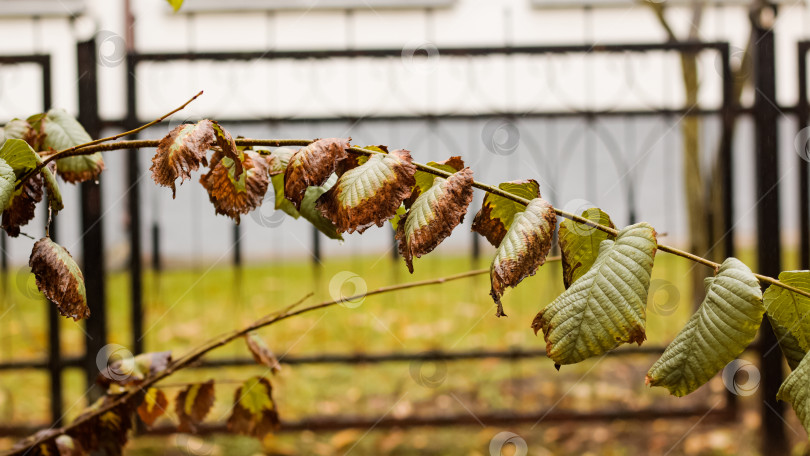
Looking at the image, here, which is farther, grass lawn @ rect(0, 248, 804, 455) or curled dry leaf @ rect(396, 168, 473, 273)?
grass lawn @ rect(0, 248, 804, 455)

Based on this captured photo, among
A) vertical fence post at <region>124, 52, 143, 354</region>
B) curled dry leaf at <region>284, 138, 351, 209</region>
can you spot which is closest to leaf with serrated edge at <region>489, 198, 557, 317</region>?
curled dry leaf at <region>284, 138, 351, 209</region>

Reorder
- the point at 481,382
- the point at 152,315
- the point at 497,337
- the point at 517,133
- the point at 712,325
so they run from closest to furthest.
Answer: the point at 712,325, the point at 517,133, the point at 481,382, the point at 497,337, the point at 152,315

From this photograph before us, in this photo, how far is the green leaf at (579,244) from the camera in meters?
0.56

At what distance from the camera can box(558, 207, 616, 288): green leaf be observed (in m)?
0.56

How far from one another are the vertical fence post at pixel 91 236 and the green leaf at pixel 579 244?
2.16 meters

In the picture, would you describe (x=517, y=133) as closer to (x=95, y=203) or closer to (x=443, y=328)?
(x=443, y=328)

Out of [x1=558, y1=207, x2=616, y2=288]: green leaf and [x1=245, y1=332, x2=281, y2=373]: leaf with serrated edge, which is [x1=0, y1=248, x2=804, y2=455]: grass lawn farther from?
[x1=558, y1=207, x2=616, y2=288]: green leaf

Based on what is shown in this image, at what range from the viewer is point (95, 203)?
2295mm

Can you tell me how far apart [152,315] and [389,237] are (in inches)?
79.6

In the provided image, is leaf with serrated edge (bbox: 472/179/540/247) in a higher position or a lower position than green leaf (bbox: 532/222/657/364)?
higher

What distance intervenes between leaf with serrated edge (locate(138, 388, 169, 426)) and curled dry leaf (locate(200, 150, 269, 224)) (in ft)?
1.60

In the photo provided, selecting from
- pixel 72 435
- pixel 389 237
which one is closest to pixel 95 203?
pixel 389 237

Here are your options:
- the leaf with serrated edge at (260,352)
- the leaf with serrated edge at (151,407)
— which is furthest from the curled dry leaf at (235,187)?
the leaf with serrated edge at (151,407)

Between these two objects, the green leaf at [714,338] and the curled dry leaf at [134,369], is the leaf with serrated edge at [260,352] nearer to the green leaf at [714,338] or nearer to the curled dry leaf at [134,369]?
the curled dry leaf at [134,369]
